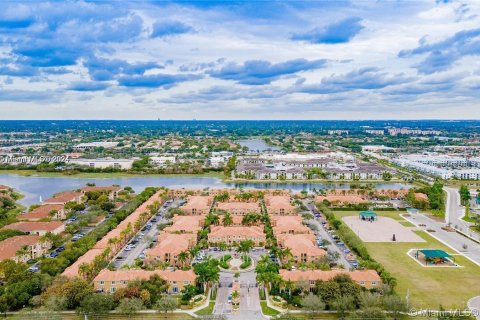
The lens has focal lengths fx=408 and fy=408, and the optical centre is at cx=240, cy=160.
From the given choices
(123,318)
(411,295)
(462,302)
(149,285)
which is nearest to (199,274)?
(149,285)

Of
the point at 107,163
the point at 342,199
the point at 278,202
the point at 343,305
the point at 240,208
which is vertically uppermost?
the point at 107,163

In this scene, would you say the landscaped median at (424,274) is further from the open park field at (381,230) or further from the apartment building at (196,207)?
the apartment building at (196,207)

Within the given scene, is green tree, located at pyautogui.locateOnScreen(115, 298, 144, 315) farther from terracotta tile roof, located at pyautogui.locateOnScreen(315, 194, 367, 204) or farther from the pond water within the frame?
the pond water

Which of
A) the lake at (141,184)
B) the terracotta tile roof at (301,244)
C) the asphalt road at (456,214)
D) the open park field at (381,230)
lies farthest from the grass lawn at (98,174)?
the terracotta tile roof at (301,244)

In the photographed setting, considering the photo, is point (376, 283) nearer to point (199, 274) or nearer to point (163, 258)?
point (199, 274)

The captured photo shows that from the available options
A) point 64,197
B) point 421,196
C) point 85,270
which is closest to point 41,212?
point 64,197

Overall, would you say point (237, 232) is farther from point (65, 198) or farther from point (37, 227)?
point (65, 198)

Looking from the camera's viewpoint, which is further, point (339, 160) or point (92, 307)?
point (339, 160)

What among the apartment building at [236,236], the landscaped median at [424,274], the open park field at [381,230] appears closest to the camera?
the landscaped median at [424,274]
